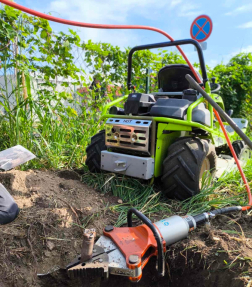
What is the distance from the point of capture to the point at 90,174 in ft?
8.75

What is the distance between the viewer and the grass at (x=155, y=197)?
6.84 ft

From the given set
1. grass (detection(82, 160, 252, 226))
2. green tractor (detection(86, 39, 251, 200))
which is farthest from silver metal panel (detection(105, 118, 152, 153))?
grass (detection(82, 160, 252, 226))

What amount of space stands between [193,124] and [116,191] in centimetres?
91

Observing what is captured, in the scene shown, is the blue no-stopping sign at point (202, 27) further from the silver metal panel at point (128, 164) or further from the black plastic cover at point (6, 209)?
the black plastic cover at point (6, 209)

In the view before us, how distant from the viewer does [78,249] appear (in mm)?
1654

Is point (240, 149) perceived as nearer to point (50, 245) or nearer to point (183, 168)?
point (183, 168)

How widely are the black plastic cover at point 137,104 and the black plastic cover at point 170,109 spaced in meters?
0.16

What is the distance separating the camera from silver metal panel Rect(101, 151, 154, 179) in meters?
2.13

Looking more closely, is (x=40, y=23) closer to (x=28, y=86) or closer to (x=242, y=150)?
(x=28, y=86)

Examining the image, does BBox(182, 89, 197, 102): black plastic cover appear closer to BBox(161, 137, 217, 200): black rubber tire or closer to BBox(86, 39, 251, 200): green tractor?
BBox(86, 39, 251, 200): green tractor

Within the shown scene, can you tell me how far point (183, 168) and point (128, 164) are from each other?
47 cm

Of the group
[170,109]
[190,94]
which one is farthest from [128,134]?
[190,94]

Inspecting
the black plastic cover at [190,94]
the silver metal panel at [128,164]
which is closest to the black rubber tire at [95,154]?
the silver metal panel at [128,164]

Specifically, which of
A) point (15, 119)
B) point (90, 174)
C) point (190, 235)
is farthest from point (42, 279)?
point (15, 119)
